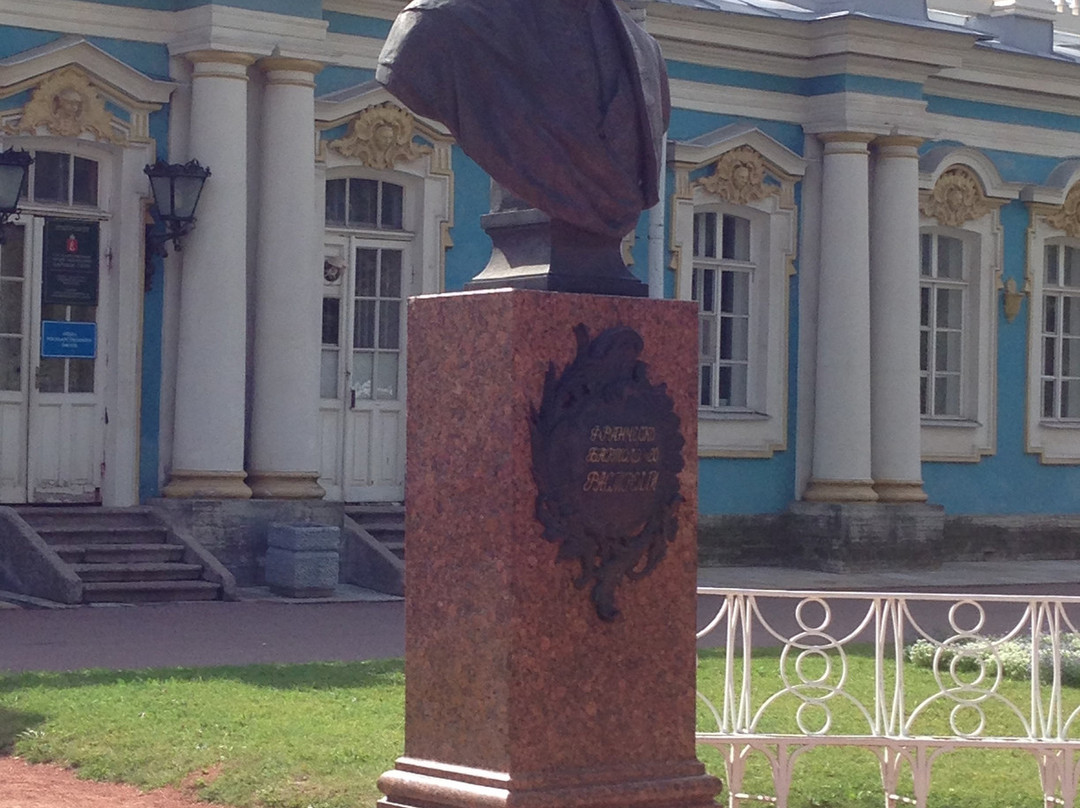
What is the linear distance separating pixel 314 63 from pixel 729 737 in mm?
8966

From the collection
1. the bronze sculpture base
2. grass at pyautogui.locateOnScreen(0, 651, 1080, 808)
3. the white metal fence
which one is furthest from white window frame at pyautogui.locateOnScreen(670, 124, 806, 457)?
the bronze sculpture base

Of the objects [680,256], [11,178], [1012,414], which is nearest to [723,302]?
[680,256]

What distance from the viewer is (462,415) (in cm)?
569

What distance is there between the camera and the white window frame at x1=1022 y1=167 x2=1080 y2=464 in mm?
20016

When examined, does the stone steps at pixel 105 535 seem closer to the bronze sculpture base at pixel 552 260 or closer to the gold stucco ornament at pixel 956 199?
the gold stucco ornament at pixel 956 199

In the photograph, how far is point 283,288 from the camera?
15.0 m

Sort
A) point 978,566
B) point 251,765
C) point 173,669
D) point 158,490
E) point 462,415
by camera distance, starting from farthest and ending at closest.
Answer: point 978,566 → point 158,490 → point 173,669 → point 251,765 → point 462,415

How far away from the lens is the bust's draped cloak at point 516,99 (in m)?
5.88

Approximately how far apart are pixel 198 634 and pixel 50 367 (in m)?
3.51

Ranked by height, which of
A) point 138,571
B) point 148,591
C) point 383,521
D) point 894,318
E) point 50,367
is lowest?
point 148,591

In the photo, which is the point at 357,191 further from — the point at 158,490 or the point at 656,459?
the point at 656,459

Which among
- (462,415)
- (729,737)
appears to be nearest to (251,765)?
(729,737)

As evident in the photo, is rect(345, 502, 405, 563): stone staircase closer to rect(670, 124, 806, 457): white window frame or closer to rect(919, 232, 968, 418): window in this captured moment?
rect(670, 124, 806, 457): white window frame

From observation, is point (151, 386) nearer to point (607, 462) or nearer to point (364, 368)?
point (364, 368)
